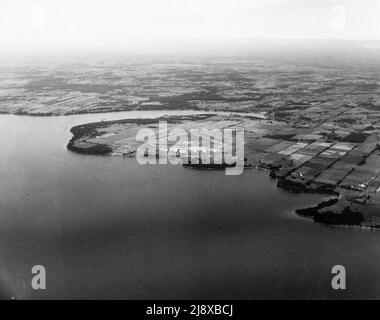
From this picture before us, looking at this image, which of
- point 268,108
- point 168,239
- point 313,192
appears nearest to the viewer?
point 168,239

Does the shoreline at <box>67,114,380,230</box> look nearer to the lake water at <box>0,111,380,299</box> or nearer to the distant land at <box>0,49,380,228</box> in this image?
the distant land at <box>0,49,380,228</box>

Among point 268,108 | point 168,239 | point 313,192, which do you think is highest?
point 268,108

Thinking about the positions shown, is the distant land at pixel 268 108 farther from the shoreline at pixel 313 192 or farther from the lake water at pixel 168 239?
the lake water at pixel 168 239

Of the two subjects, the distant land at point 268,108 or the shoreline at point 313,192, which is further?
the distant land at point 268,108

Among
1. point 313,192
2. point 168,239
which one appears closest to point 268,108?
point 313,192

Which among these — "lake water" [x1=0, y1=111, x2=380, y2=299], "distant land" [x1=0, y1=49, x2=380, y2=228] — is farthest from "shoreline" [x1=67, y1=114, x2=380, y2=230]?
"lake water" [x1=0, y1=111, x2=380, y2=299]

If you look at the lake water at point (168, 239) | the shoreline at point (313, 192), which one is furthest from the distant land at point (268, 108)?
the lake water at point (168, 239)

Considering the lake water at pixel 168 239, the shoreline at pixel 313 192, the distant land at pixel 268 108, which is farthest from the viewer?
the distant land at pixel 268 108

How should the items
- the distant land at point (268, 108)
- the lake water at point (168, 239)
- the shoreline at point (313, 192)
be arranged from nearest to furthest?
the lake water at point (168, 239), the shoreline at point (313, 192), the distant land at point (268, 108)

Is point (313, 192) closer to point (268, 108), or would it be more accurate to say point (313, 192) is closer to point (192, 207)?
point (192, 207)

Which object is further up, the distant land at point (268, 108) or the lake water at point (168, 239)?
the distant land at point (268, 108)
